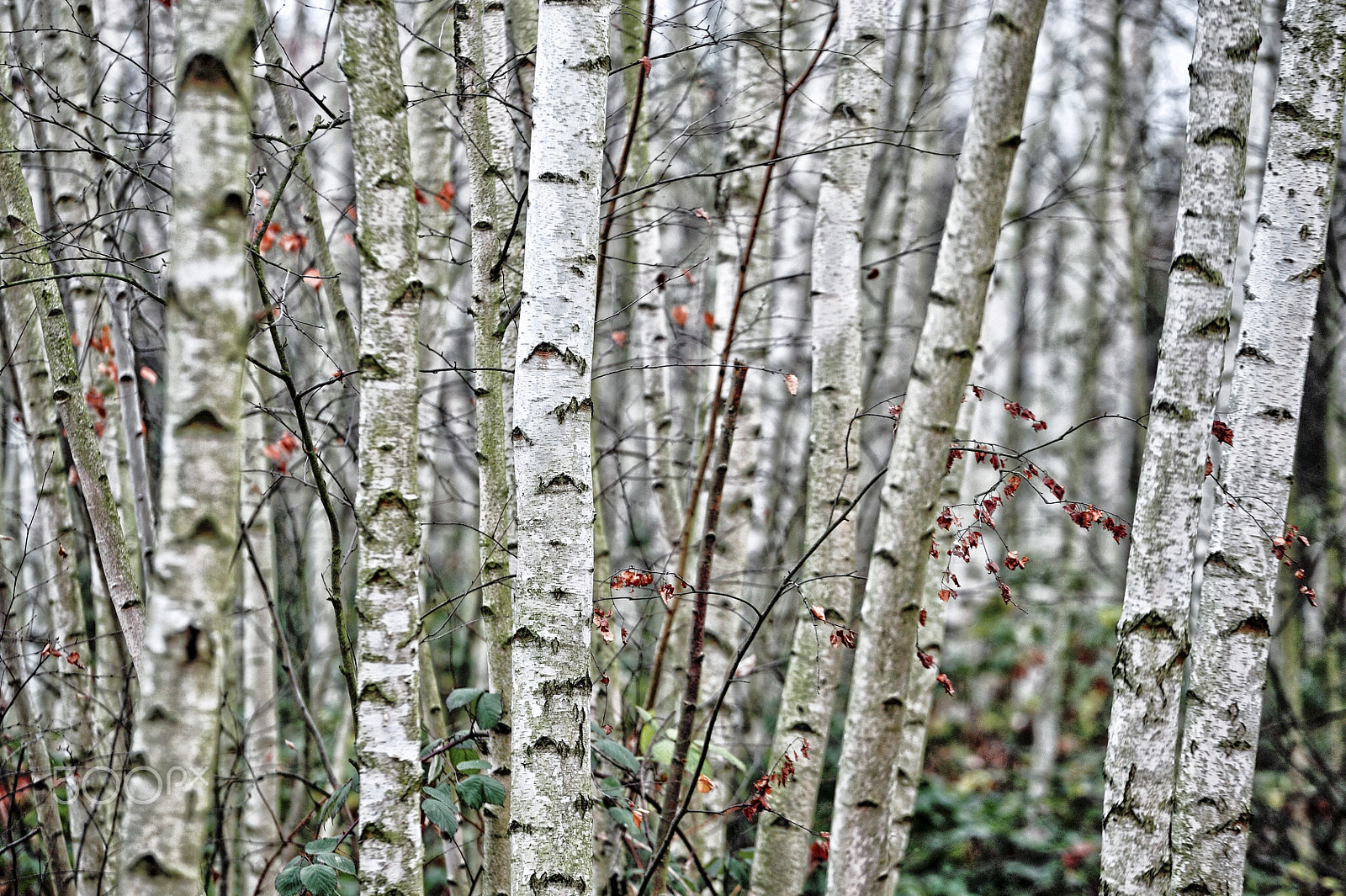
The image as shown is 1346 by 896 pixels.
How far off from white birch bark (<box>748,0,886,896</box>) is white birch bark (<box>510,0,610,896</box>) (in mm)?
978

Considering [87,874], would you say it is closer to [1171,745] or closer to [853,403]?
[853,403]

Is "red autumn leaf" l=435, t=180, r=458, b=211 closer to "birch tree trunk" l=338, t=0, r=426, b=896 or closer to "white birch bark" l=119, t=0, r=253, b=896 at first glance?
"birch tree trunk" l=338, t=0, r=426, b=896

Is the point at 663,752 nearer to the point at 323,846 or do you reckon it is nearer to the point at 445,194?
the point at 323,846

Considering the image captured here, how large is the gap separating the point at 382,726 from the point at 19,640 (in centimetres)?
184

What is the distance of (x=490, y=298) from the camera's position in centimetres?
228

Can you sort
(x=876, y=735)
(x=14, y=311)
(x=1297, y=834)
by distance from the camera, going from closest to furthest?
(x=876, y=735) → (x=14, y=311) → (x=1297, y=834)

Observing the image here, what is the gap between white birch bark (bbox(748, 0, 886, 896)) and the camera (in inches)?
100.0

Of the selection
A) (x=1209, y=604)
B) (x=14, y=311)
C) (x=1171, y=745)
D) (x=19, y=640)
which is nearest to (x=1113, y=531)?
(x=1209, y=604)

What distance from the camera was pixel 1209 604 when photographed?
2.03 m

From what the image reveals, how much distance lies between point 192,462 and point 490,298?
1.24 m

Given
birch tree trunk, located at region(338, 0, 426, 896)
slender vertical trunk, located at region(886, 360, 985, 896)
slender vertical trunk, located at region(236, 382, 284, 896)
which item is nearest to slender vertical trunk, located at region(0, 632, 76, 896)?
slender vertical trunk, located at region(236, 382, 284, 896)

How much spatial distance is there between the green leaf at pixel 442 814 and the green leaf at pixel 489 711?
0.68 ft

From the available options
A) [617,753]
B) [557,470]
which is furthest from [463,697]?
[557,470]

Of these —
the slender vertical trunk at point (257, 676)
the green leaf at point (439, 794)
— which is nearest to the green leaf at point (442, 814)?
the green leaf at point (439, 794)
